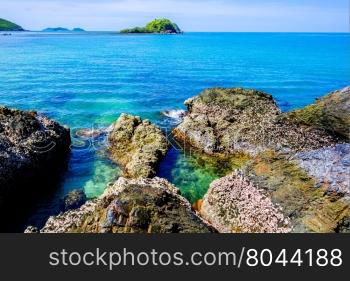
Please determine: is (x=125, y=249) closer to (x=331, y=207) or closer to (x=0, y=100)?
(x=331, y=207)

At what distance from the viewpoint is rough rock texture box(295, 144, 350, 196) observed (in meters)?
15.6

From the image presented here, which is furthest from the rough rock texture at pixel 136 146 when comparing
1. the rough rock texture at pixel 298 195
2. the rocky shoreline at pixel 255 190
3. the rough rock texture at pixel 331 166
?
the rough rock texture at pixel 331 166

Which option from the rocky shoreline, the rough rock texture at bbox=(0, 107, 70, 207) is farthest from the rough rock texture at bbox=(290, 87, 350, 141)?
the rough rock texture at bbox=(0, 107, 70, 207)

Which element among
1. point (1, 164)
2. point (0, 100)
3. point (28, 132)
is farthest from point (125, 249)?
point (0, 100)

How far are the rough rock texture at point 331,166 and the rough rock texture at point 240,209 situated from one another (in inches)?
90.3

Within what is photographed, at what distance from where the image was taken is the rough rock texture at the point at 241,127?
95.0 ft

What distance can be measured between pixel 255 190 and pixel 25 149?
15051mm

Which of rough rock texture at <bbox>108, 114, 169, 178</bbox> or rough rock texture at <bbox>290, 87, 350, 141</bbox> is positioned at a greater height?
rough rock texture at <bbox>290, 87, 350, 141</bbox>

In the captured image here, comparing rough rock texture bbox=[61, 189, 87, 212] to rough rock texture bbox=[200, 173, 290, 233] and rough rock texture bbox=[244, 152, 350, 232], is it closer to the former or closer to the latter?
rough rock texture bbox=[200, 173, 290, 233]

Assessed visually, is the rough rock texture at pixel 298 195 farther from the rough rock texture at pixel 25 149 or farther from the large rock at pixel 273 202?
the rough rock texture at pixel 25 149

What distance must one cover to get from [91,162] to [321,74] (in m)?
68.9

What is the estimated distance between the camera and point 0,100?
162ft

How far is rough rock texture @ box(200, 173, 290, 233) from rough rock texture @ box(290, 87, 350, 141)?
1077 centimetres

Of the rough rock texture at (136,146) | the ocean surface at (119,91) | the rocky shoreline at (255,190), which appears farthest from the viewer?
the ocean surface at (119,91)
